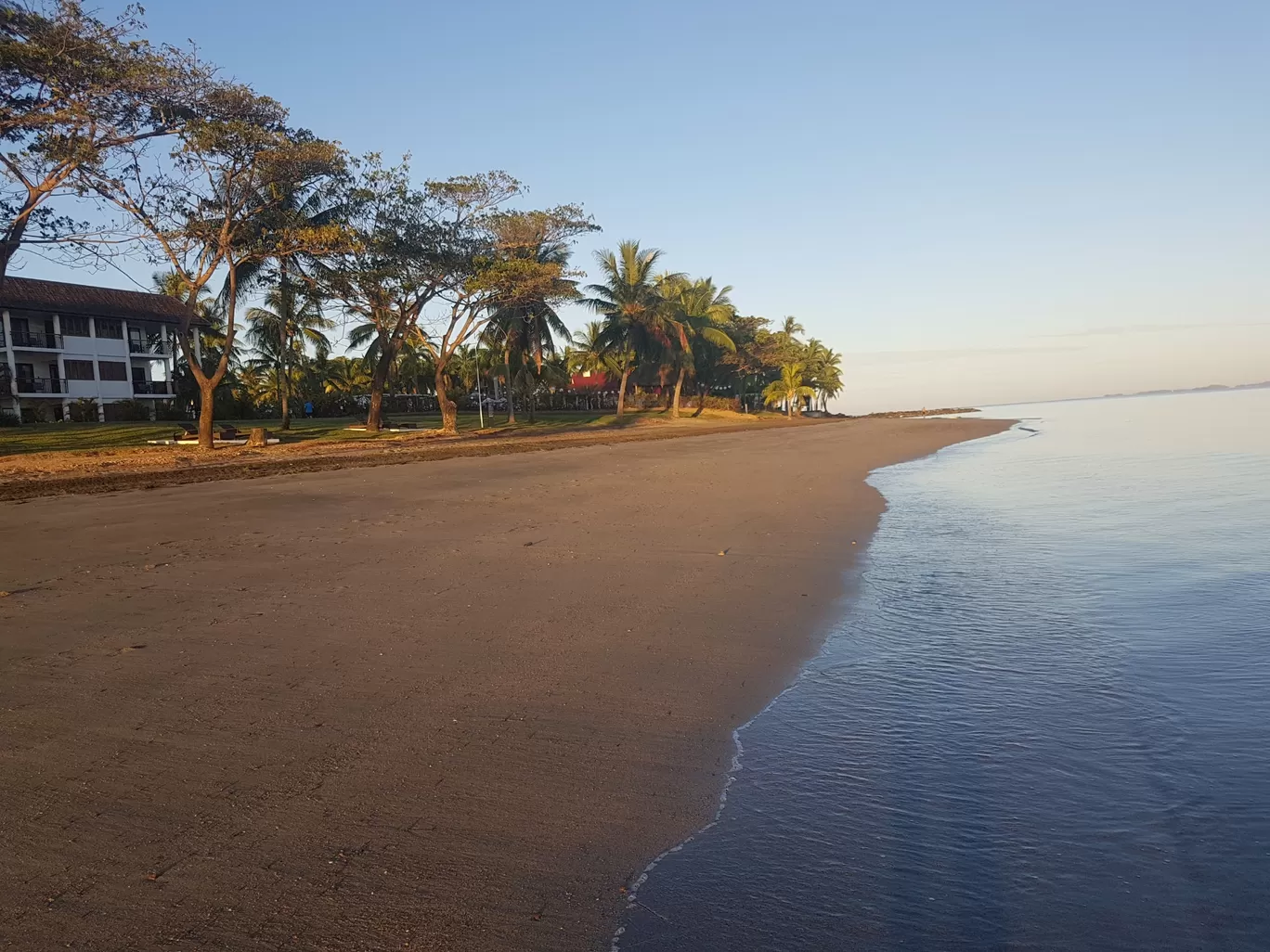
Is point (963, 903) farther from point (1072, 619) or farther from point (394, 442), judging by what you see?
point (394, 442)

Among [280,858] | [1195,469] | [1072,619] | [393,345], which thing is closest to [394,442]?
[393,345]

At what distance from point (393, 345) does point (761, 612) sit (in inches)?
1197

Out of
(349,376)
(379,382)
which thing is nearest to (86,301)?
(349,376)

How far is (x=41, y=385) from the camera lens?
46562 millimetres

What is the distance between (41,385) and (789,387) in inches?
2206

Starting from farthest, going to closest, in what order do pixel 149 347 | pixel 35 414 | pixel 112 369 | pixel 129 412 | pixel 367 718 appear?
pixel 149 347, pixel 112 369, pixel 129 412, pixel 35 414, pixel 367 718

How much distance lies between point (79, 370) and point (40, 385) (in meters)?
2.59

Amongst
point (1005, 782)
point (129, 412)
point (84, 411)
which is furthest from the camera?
point (129, 412)

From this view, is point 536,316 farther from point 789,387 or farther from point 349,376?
point 789,387

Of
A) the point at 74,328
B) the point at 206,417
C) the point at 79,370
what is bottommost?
the point at 206,417

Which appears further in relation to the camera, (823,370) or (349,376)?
(823,370)

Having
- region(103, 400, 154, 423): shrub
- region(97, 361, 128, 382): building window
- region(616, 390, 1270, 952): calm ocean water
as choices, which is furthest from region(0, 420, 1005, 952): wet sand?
region(97, 361, 128, 382): building window

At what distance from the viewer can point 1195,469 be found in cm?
2070

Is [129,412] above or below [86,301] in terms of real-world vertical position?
below
